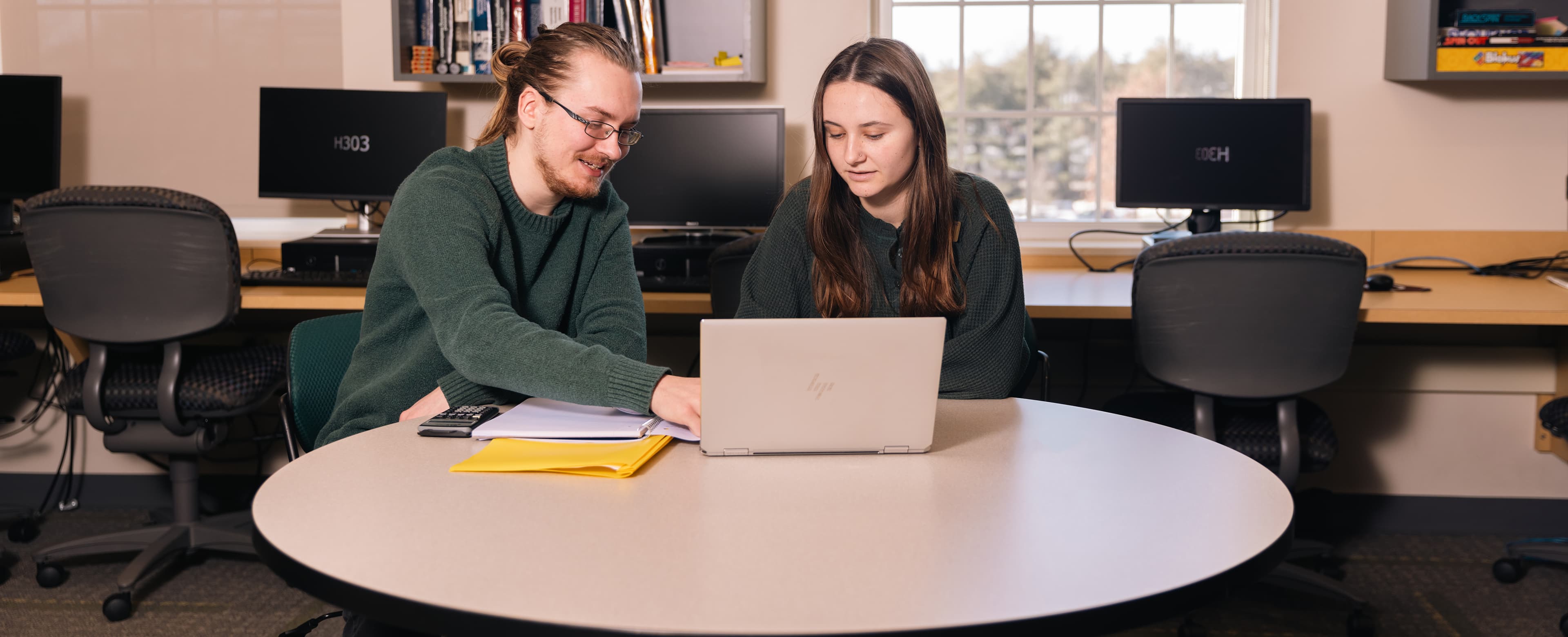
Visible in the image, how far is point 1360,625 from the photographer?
225 centimetres

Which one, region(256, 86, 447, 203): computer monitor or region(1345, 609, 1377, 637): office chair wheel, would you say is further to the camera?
region(256, 86, 447, 203): computer monitor

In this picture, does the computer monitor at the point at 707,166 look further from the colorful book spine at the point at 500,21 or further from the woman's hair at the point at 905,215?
the woman's hair at the point at 905,215

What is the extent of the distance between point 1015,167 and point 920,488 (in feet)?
7.56

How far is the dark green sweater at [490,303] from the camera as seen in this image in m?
1.29

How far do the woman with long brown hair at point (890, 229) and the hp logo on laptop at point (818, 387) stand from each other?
1.96 feet

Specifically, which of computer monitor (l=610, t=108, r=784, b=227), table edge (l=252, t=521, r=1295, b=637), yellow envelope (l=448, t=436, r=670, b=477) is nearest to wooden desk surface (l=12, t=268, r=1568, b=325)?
computer monitor (l=610, t=108, r=784, b=227)

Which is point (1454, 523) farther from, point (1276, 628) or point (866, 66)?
point (866, 66)

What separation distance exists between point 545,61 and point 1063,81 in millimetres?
2026

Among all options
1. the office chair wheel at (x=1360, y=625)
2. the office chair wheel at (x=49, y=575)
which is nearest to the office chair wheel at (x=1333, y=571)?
the office chair wheel at (x=1360, y=625)

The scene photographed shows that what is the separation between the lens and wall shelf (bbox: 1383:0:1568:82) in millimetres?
2742

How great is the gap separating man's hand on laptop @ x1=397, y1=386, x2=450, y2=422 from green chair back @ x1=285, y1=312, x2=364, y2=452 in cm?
18

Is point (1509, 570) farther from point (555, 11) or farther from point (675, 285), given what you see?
point (555, 11)

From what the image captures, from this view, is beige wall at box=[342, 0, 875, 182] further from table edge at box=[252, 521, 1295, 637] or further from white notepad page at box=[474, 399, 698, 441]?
table edge at box=[252, 521, 1295, 637]

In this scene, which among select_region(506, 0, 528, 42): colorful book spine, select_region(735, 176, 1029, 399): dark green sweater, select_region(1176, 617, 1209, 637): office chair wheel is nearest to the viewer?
select_region(735, 176, 1029, 399): dark green sweater
